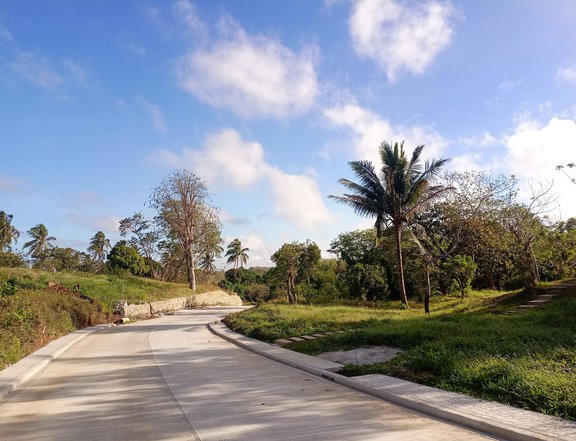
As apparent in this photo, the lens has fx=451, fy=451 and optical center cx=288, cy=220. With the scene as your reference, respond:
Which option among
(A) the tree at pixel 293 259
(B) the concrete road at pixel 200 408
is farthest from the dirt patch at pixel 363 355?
(A) the tree at pixel 293 259

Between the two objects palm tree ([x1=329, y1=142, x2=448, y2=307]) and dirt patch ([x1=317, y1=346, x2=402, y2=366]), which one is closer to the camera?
dirt patch ([x1=317, y1=346, x2=402, y2=366])

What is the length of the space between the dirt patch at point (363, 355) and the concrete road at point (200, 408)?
48.6 inches

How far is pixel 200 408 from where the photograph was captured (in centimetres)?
684

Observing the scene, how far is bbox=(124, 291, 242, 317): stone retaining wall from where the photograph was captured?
35406 mm

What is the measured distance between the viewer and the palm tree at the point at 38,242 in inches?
2355

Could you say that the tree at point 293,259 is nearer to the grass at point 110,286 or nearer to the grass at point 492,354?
the grass at point 110,286

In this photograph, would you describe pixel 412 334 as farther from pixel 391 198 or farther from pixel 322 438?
pixel 391 198

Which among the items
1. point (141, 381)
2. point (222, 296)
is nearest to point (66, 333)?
point (141, 381)

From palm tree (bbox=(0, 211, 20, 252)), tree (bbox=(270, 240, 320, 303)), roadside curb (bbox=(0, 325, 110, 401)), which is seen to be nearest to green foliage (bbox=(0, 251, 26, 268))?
palm tree (bbox=(0, 211, 20, 252))

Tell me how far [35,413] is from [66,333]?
16.0m

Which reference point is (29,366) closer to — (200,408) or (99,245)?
(200,408)

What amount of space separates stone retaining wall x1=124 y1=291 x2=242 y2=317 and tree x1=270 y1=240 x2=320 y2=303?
11.2 metres

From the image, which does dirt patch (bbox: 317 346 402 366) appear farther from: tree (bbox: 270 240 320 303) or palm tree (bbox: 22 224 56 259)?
palm tree (bbox: 22 224 56 259)

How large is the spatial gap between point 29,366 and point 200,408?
7244mm
